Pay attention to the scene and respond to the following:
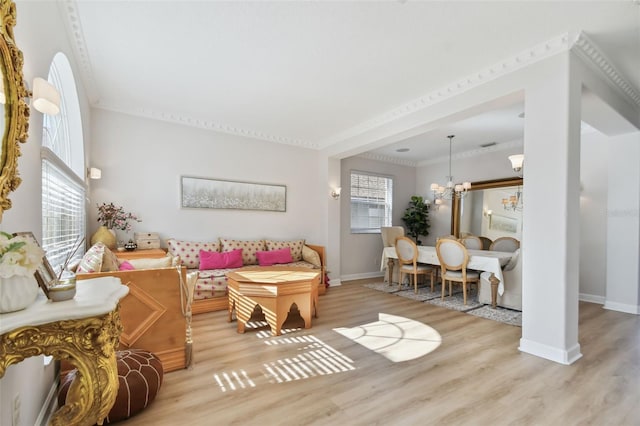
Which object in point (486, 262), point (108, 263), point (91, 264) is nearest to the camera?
point (91, 264)

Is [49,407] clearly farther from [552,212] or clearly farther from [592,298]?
[592,298]

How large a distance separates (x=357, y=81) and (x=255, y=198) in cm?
277

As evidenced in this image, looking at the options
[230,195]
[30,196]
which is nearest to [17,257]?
[30,196]

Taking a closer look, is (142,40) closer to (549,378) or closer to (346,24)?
(346,24)

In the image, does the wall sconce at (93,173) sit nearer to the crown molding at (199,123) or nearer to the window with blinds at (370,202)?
the crown molding at (199,123)

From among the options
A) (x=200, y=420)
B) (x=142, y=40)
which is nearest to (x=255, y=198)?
(x=142, y=40)

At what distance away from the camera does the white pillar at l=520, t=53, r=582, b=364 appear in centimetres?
254

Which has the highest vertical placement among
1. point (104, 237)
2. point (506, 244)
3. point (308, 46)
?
point (308, 46)

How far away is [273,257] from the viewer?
4996 mm

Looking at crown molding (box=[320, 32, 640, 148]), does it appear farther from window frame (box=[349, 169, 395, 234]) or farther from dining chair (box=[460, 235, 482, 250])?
dining chair (box=[460, 235, 482, 250])

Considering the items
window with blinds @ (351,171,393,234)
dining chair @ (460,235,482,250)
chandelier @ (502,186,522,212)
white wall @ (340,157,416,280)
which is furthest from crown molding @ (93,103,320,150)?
chandelier @ (502,186,522,212)

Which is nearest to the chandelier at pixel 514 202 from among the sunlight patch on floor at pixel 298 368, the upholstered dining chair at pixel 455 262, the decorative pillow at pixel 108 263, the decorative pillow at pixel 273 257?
the upholstered dining chair at pixel 455 262

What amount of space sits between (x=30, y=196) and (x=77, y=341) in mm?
1033

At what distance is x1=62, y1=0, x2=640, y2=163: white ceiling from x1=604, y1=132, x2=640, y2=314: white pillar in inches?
41.0
